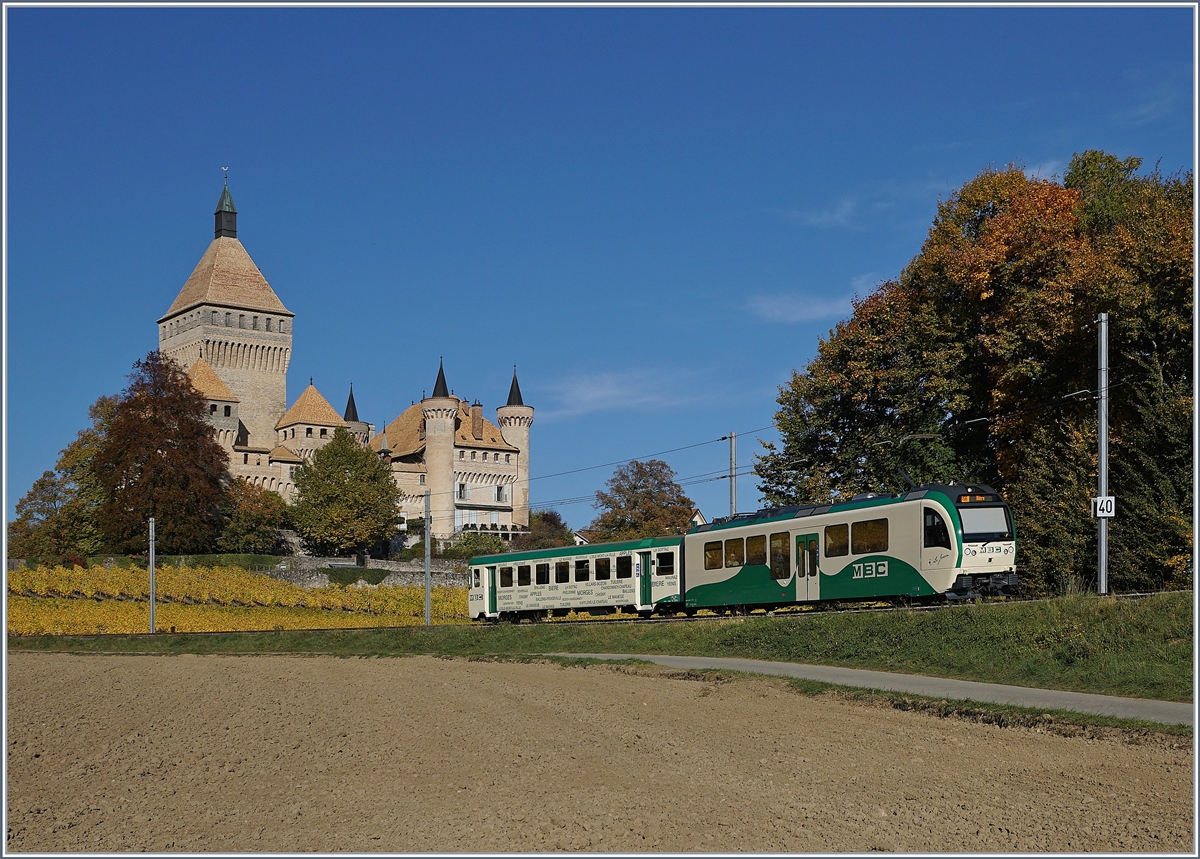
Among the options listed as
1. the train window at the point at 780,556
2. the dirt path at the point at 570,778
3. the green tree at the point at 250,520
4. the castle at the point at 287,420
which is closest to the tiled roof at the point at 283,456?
the castle at the point at 287,420

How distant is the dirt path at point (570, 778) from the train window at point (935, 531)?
9805mm

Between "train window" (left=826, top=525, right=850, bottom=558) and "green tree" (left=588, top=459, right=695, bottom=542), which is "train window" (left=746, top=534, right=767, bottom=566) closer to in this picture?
"train window" (left=826, top=525, right=850, bottom=558)

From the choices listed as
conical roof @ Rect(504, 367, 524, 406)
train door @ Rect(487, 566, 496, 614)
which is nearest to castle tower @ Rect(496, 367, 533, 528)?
conical roof @ Rect(504, 367, 524, 406)

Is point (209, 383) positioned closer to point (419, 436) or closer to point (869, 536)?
point (419, 436)

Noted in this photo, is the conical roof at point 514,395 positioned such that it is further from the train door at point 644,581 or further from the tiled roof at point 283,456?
the train door at point 644,581

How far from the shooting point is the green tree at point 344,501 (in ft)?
316

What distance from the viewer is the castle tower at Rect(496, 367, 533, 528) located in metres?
132

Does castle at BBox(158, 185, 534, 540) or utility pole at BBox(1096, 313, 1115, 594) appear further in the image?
castle at BBox(158, 185, 534, 540)

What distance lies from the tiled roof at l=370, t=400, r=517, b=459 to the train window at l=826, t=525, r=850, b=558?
323 feet

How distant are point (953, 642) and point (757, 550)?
11.0 metres

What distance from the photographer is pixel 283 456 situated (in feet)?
388

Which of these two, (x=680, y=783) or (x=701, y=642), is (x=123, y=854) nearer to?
(x=680, y=783)

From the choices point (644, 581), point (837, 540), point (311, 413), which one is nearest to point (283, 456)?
point (311, 413)

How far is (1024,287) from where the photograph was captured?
40125 mm
